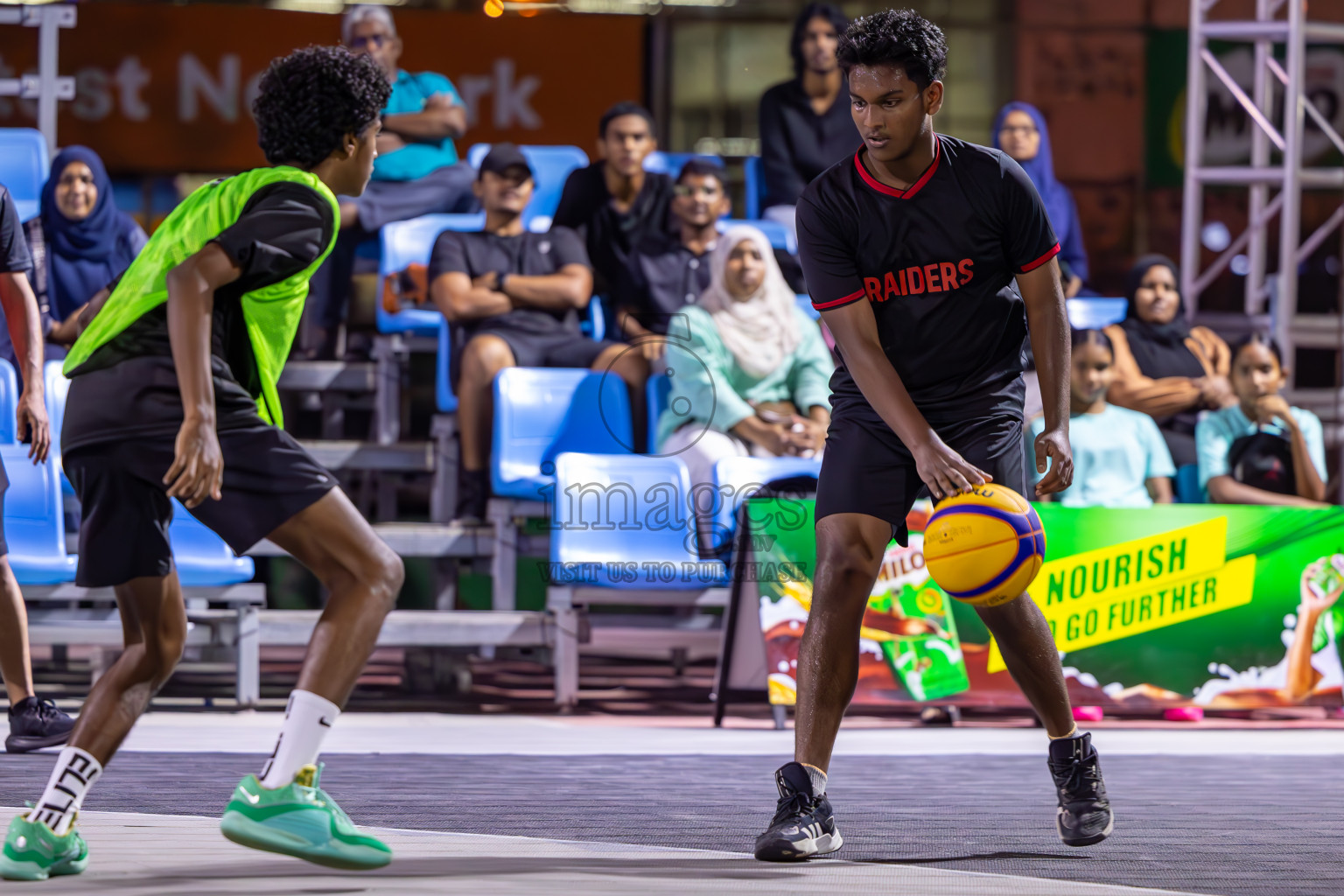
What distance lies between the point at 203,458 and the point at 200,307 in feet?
0.89

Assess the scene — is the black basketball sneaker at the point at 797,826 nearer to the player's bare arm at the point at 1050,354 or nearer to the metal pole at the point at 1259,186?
the player's bare arm at the point at 1050,354

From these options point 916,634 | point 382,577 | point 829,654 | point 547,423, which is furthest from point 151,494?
point 547,423

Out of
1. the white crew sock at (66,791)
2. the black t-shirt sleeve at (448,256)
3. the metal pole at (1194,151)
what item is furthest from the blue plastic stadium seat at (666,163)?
the white crew sock at (66,791)

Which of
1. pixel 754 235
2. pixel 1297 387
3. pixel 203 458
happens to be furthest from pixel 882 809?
pixel 1297 387

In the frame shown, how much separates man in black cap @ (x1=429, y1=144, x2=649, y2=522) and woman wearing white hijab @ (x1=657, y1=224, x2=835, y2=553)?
322mm

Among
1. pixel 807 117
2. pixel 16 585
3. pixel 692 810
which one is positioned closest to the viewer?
pixel 692 810

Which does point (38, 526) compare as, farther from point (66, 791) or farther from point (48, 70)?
point (66, 791)

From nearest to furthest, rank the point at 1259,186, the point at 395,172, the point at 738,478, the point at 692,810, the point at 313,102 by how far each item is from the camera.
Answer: the point at 313,102
the point at 692,810
the point at 738,478
the point at 395,172
the point at 1259,186

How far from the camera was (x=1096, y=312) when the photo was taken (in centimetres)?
952

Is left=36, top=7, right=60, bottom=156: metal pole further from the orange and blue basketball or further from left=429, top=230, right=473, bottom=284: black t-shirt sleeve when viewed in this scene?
the orange and blue basketball

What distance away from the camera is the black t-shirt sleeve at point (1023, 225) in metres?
3.61

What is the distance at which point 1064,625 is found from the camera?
6.45m

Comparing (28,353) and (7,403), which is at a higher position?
(28,353)

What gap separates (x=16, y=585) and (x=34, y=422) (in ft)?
1.76
